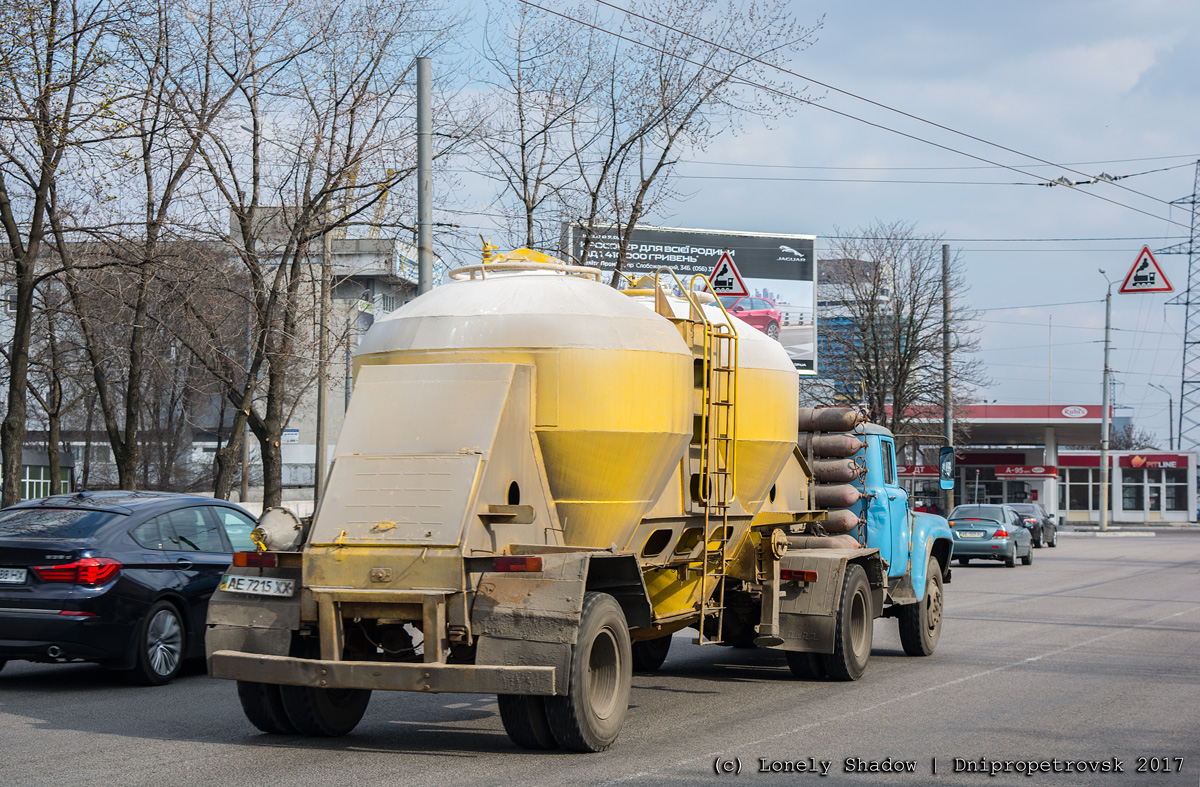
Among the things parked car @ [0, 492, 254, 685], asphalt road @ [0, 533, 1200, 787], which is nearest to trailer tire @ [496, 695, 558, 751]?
asphalt road @ [0, 533, 1200, 787]

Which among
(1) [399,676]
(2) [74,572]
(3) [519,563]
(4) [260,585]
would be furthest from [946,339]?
(1) [399,676]

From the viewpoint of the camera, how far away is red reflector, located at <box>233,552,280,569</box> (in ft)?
24.7

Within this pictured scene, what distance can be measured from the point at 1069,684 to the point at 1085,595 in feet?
38.3

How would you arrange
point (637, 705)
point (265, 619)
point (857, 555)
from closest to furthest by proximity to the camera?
point (265, 619) < point (637, 705) < point (857, 555)

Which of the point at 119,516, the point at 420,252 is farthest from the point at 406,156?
the point at 119,516

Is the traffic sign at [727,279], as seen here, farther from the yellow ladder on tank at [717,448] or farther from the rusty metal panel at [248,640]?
the rusty metal panel at [248,640]

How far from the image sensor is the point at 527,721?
24.4ft

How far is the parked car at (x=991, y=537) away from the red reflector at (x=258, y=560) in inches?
984

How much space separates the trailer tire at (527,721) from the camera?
740 centimetres

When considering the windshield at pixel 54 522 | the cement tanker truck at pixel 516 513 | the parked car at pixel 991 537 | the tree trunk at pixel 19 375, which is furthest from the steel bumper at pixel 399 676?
the parked car at pixel 991 537

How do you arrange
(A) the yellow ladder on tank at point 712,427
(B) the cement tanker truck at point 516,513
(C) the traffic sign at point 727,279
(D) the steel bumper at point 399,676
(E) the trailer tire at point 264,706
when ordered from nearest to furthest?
(D) the steel bumper at point 399,676, (B) the cement tanker truck at point 516,513, (E) the trailer tire at point 264,706, (A) the yellow ladder on tank at point 712,427, (C) the traffic sign at point 727,279

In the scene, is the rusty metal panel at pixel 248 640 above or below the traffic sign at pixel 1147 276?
below

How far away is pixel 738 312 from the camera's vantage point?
33.1 meters

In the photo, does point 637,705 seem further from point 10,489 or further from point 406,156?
point 406,156
